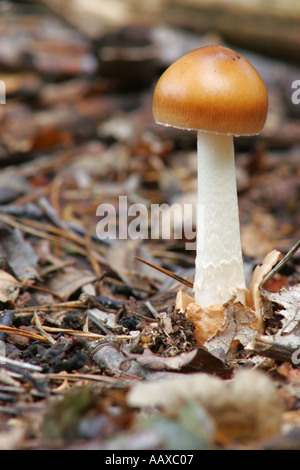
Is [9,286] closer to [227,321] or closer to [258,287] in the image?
[227,321]

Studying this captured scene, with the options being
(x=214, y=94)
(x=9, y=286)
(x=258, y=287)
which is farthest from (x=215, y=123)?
(x=9, y=286)

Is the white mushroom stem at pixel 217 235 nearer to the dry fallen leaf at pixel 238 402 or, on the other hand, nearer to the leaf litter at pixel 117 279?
the leaf litter at pixel 117 279

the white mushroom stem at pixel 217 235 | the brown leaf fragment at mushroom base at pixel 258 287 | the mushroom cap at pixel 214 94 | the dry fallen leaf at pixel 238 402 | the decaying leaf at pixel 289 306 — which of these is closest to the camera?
the dry fallen leaf at pixel 238 402

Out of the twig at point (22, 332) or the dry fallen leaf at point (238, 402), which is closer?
the dry fallen leaf at point (238, 402)

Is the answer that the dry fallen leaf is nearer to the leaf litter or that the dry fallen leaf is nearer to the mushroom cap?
the leaf litter

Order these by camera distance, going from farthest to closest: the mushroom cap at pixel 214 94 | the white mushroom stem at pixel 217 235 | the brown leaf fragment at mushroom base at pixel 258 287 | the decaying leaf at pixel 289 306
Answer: the white mushroom stem at pixel 217 235, the brown leaf fragment at mushroom base at pixel 258 287, the decaying leaf at pixel 289 306, the mushroom cap at pixel 214 94

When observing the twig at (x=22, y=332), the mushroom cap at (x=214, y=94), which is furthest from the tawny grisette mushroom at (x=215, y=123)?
the twig at (x=22, y=332)

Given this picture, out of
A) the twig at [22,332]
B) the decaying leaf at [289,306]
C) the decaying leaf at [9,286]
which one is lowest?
the twig at [22,332]

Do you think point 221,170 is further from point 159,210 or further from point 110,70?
point 110,70
